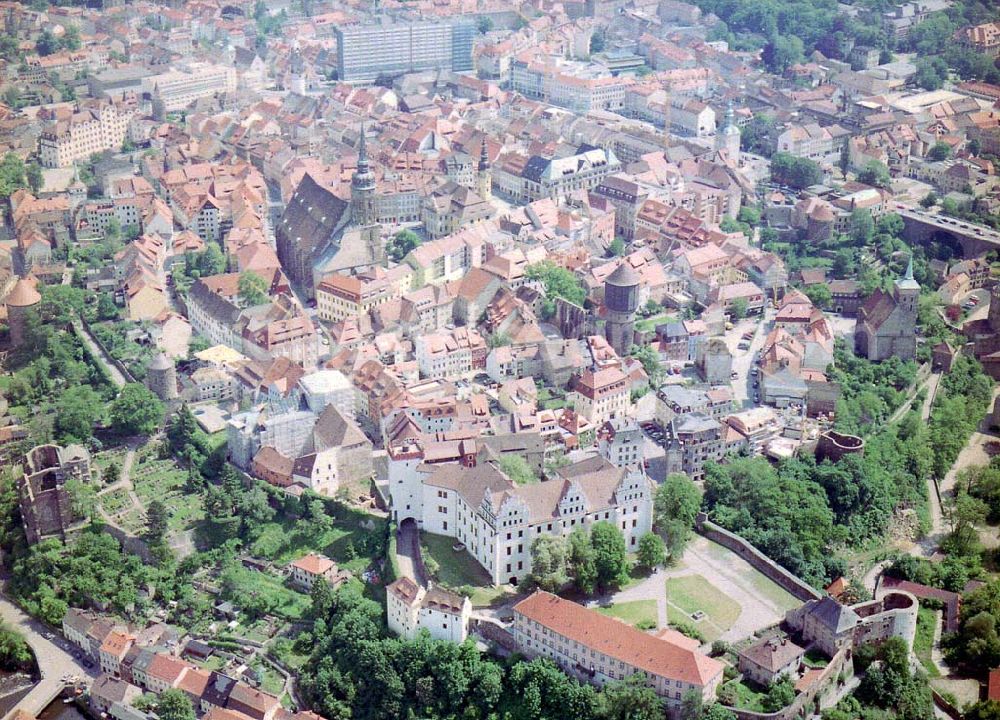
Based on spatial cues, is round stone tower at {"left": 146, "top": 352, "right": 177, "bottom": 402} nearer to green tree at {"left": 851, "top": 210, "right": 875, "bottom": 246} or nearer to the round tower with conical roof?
the round tower with conical roof

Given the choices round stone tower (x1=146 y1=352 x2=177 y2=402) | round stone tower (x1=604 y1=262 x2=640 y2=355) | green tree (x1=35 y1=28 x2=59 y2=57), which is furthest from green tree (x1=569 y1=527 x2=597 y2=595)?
green tree (x1=35 y1=28 x2=59 y2=57)

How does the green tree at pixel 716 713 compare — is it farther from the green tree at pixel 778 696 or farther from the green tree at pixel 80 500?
the green tree at pixel 80 500

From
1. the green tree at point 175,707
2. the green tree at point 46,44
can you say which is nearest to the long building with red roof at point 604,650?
the green tree at point 175,707

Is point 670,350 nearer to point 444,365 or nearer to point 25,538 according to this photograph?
point 444,365

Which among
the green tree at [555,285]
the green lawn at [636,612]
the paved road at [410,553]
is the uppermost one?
the green tree at [555,285]

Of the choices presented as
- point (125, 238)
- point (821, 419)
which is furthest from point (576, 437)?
point (125, 238)

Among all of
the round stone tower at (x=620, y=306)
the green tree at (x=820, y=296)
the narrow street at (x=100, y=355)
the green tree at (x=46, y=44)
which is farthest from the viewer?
the green tree at (x=46, y=44)

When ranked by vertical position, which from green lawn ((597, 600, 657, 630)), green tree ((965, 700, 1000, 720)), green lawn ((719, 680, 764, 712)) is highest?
green lawn ((597, 600, 657, 630))
